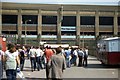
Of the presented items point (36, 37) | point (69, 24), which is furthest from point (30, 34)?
point (69, 24)

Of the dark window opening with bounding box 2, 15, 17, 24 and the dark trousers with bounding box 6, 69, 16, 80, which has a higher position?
the dark window opening with bounding box 2, 15, 17, 24

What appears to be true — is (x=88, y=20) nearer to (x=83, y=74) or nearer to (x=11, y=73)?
(x=83, y=74)

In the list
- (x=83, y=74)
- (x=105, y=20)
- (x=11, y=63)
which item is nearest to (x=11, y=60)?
(x=11, y=63)

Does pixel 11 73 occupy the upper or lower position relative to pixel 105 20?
lower

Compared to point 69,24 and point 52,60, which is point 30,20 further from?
point 52,60

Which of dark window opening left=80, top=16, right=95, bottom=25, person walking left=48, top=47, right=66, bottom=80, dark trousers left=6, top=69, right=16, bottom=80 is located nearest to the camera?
person walking left=48, top=47, right=66, bottom=80

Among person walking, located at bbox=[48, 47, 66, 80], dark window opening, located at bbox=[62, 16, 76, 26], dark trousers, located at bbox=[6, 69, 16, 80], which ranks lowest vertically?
dark trousers, located at bbox=[6, 69, 16, 80]

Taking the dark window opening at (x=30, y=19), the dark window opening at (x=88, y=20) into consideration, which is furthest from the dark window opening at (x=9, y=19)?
the dark window opening at (x=88, y=20)

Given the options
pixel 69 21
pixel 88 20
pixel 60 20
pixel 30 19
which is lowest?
pixel 69 21

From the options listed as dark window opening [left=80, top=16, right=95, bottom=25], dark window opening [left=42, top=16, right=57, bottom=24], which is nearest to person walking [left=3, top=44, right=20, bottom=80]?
dark window opening [left=42, top=16, right=57, bottom=24]

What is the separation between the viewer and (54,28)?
10212cm

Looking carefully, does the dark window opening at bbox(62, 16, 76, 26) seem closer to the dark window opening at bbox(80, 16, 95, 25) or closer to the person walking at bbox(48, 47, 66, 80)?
the dark window opening at bbox(80, 16, 95, 25)

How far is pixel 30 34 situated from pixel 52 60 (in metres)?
91.7

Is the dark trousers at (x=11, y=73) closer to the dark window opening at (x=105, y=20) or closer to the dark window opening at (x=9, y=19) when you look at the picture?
the dark window opening at (x=9, y=19)
